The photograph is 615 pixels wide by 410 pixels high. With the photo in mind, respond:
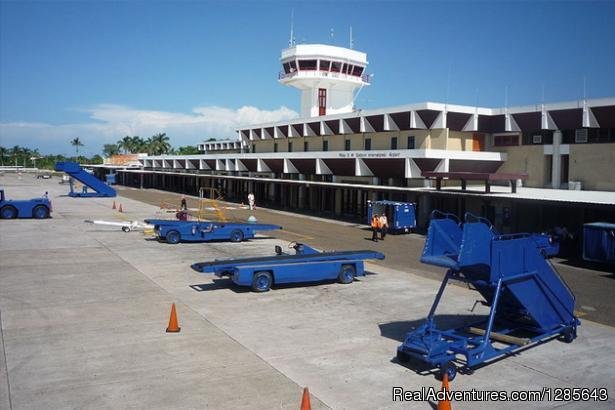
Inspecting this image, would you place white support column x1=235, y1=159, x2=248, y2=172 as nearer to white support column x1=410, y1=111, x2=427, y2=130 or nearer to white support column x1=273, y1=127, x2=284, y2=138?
white support column x1=273, y1=127, x2=284, y2=138

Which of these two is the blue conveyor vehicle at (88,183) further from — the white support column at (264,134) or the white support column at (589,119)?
the white support column at (589,119)

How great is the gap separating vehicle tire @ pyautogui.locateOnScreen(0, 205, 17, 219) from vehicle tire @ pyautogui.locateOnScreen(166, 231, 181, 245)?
62.6 feet

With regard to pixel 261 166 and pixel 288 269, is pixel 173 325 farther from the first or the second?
pixel 261 166

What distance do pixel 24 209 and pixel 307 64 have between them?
3322 centimetres

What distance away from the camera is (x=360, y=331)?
14312 millimetres

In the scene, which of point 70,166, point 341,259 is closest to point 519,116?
point 341,259

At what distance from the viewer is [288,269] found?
1902cm

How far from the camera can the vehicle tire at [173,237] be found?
96.6 feet

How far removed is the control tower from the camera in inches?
2399

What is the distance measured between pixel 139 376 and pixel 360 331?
19.2ft

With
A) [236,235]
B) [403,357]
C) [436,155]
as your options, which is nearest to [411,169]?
[436,155]

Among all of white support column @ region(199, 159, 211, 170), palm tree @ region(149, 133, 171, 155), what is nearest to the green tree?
palm tree @ region(149, 133, 171, 155)

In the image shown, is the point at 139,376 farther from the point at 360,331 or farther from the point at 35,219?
the point at 35,219

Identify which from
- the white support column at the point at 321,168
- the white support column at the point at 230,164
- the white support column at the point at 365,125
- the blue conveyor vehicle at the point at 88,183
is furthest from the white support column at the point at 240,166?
the white support column at the point at 365,125
